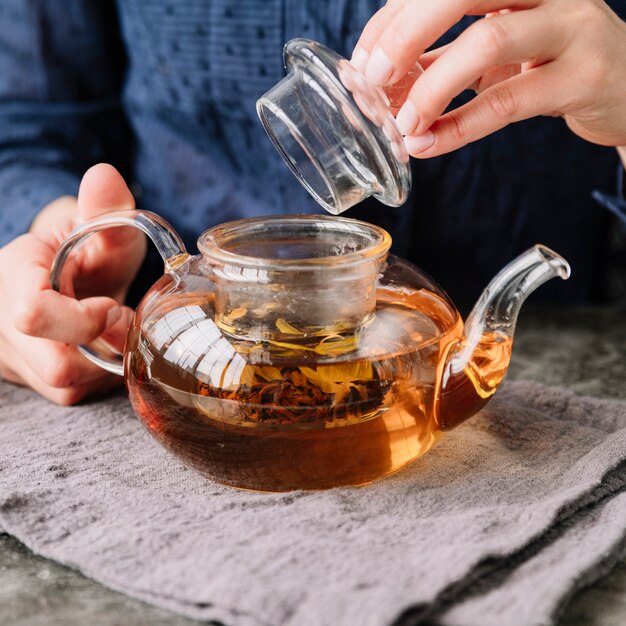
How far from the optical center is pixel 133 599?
1.64 feet

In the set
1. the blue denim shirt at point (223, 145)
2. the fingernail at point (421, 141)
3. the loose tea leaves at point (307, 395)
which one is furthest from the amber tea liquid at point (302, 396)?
the blue denim shirt at point (223, 145)

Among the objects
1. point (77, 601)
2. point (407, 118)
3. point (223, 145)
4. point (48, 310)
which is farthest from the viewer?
point (223, 145)

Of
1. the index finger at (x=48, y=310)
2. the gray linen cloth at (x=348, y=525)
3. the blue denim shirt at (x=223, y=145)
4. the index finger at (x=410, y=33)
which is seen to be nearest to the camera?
the gray linen cloth at (x=348, y=525)

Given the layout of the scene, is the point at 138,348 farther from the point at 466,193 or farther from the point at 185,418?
the point at 466,193

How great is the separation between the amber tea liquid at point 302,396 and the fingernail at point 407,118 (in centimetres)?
12

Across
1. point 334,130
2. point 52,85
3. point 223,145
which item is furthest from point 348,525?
point 52,85

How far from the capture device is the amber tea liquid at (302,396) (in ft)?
1.82

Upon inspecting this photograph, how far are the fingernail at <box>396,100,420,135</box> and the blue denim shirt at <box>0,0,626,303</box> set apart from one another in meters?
0.34

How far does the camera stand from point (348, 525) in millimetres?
550

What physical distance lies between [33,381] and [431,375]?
393mm

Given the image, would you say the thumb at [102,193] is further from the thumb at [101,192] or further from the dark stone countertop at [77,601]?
the dark stone countertop at [77,601]

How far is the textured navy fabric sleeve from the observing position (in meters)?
1.06

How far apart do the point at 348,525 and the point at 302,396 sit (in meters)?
0.09

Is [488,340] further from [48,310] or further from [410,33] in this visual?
[48,310]
